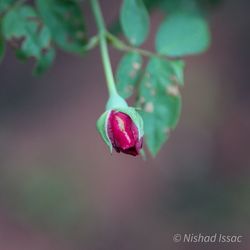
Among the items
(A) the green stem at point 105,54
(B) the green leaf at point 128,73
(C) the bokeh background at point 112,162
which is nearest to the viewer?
(A) the green stem at point 105,54

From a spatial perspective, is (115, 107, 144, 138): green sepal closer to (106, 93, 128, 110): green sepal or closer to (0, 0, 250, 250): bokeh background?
(106, 93, 128, 110): green sepal

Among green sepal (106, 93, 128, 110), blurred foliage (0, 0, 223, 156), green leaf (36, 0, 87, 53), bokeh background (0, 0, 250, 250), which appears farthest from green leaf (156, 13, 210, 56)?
bokeh background (0, 0, 250, 250)

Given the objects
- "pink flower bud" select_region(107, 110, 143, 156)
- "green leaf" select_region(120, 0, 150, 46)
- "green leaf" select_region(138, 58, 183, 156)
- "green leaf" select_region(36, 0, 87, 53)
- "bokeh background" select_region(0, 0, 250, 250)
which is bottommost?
"pink flower bud" select_region(107, 110, 143, 156)

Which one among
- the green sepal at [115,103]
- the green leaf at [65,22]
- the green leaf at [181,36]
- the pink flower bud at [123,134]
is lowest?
the pink flower bud at [123,134]

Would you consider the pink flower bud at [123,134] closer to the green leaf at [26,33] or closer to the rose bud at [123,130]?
the rose bud at [123,130]

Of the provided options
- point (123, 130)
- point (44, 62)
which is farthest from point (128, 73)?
point (123, 130)

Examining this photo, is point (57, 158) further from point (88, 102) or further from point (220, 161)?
point (220, 161)

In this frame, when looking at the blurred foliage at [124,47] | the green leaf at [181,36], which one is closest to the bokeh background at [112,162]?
the green leaf at [181,36]
